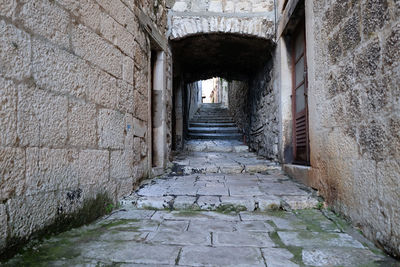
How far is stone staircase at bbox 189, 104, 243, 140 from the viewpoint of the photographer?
8.58 m

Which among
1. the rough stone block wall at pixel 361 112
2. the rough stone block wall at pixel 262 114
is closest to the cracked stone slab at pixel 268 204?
the rough stone block wall at pixel 361 112

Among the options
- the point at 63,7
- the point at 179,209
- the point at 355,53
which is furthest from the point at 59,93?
the point at 355,53

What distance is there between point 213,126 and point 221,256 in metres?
8.67

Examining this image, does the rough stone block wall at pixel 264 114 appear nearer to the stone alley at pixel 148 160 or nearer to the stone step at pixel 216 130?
the stone alley at pixel 148 160

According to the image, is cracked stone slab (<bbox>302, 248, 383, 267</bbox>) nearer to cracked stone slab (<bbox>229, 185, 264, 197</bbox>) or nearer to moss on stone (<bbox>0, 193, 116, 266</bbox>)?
cracked stone slab (<bbox>229, 185, 264, 197</bbox>)

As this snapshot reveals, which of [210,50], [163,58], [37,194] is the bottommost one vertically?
[37,194]

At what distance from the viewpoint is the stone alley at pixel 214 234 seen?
4.76ft

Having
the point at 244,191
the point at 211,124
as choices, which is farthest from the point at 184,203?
the point at 211,124

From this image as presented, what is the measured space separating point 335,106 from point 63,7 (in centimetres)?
218

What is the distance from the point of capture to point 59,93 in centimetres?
180

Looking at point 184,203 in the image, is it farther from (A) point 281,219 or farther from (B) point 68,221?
(B) point 68,221

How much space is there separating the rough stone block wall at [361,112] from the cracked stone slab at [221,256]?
0.75 meters

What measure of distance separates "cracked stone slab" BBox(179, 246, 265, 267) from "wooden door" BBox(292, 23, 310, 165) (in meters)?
2.04

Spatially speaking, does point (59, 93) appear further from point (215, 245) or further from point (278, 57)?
point (278, 57)
